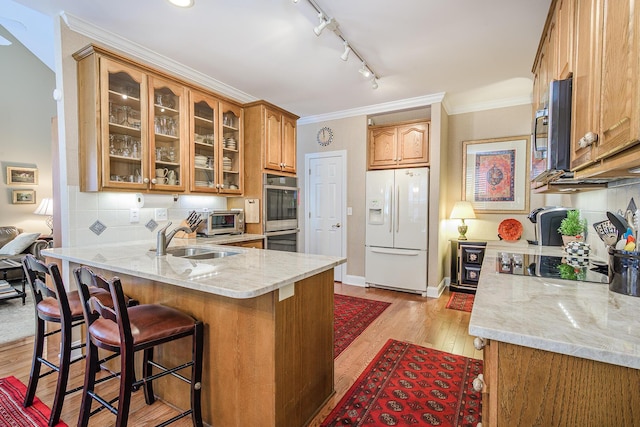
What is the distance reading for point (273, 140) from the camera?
12.1 feet

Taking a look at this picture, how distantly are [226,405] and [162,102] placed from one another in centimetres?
256

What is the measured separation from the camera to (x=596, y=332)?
0.79m

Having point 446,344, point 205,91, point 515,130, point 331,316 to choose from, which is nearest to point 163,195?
point 205,91

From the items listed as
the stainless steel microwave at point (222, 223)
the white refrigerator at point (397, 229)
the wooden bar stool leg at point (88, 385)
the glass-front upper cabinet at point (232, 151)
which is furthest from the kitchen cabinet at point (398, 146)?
the wooden bar stool leg at point (88, 385)

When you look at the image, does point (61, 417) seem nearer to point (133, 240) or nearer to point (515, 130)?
point (133, 240)

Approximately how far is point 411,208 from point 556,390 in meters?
3.38

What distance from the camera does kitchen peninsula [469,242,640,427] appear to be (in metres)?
0.72

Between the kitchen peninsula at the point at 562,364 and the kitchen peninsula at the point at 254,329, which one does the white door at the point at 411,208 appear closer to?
the kitchen peninsula at the point at 254,329

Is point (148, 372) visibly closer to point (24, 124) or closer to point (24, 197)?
point (24, 197)

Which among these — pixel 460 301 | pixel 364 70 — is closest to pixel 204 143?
pixel 364 70

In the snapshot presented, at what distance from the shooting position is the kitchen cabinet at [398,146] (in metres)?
4.11

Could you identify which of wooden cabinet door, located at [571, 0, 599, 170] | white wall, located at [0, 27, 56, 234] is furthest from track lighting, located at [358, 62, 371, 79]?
white wall, located at [0, 27, 56, 234]

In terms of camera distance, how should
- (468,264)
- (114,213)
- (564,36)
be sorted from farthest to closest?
(468,264), (114,213), (564,36)

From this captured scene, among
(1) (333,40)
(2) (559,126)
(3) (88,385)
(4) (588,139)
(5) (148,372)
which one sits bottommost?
(5) (148,372)
